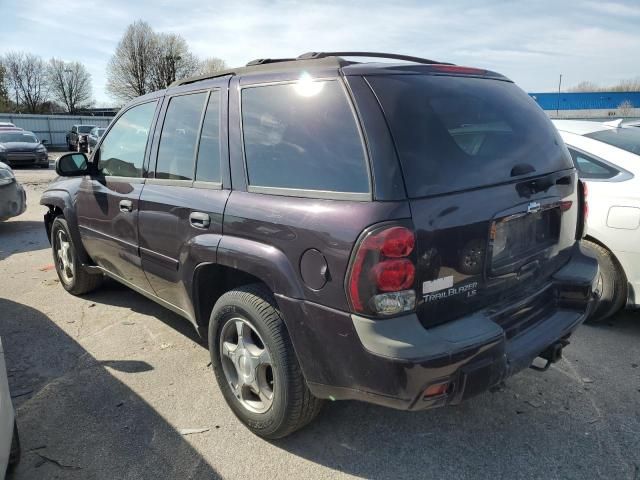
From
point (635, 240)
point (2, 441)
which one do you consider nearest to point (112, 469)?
point (2, 441)

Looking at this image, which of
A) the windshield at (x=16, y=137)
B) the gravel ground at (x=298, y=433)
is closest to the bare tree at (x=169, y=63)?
the windshield at (x=16, y=137)

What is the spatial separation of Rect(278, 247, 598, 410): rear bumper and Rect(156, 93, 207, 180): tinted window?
1.36m

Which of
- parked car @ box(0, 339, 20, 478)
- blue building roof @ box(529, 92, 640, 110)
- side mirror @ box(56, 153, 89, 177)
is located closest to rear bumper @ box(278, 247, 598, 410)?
parked car @ box(0, 339, 20, 478)

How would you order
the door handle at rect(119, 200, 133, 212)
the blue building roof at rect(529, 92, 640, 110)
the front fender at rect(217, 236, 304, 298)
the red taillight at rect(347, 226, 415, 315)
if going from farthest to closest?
the blue building roof at rect(529, 92, 640, 110), the door handle at rect(119, 200, 133, 212), the front fender at rect(217, 236, 304, 298), the red taillight at rect(347, 226, 415, 315)

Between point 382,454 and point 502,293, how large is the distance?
1.05 meters

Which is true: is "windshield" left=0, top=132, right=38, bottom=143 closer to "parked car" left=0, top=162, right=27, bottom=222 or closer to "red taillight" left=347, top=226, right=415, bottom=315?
"parked car" left=0, top=162, right=27, bottom=222

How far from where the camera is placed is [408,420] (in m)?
2.91

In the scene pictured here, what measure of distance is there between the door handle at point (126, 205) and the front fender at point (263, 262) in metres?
1.29

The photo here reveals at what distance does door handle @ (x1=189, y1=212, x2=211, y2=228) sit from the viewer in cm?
281

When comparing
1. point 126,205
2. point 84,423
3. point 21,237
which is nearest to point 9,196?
point 21,237

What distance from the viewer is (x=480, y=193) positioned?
2291 mm

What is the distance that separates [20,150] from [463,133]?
2180 centimetres

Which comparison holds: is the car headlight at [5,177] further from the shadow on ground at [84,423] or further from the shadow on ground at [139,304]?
the shadow on ground at [84,423]

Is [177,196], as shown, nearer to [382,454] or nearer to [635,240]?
[382,454]
